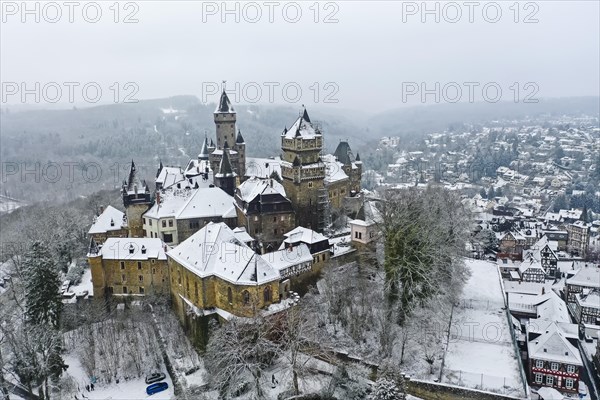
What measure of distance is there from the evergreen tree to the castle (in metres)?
4.44

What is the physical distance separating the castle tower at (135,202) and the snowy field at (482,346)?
3129 centimetres

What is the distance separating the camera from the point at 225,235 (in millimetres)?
38781

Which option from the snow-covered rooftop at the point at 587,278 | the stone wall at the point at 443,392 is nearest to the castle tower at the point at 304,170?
the stone wall at the point at 443,392

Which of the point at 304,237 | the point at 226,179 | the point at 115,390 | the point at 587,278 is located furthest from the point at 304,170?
the point at 587,278

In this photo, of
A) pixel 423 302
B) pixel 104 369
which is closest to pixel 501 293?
pixel 423 302

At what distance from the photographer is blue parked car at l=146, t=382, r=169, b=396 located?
34.8 metres

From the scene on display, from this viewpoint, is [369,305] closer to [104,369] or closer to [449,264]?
[449,264]

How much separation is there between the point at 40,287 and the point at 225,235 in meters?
14.4

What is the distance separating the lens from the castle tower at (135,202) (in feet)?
165

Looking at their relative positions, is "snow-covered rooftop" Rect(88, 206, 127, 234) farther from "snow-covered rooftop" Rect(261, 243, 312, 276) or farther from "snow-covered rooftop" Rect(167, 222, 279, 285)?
"snow-covered rooftop" Rect(261, 243, 312, 276)

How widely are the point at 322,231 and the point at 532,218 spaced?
202 feet

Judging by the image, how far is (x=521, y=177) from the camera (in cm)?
14338

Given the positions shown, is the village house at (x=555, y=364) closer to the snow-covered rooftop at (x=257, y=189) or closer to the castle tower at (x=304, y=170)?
the castle tower at (x=304, y=170)

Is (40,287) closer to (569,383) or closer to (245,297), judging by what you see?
(245,297)
